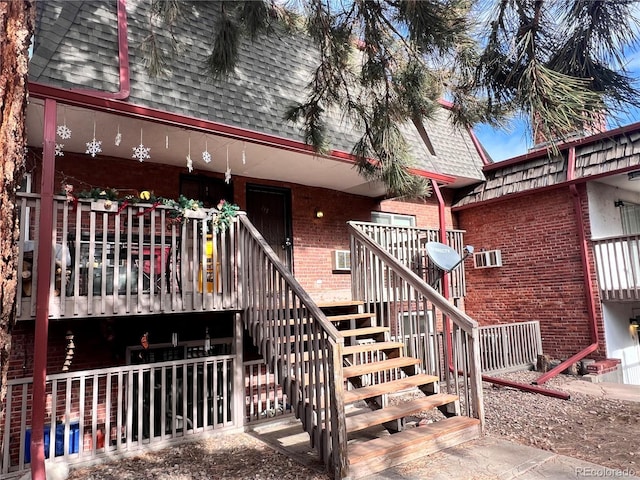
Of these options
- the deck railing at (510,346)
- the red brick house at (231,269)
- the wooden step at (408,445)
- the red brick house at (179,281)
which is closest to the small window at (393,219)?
the red brick house at (231,269)

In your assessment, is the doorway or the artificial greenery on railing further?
the doorway

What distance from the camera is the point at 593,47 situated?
3666 millimetres

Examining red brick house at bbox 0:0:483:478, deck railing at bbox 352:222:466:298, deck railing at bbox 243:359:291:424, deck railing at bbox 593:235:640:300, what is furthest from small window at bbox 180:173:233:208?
deck railing at bbox 593:235:640:300

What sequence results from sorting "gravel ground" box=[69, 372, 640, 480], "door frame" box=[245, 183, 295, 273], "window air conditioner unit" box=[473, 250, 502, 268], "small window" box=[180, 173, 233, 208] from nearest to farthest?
"gravel ground" box=[69, 372, 640, 480] < "small window" box=[180, 173, 233, 208] < "door frame" box=[245, 183, 295, 273] < "window air conditioner unit" box=[473, 250, 502, 268]

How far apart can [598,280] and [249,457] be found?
26.3 ft

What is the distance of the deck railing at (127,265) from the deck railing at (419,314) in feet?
6.91

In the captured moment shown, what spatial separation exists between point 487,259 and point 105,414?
29.8 ft

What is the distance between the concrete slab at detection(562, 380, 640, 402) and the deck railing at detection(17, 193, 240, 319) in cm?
612

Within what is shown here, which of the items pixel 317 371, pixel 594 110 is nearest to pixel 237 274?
pixel 317 371

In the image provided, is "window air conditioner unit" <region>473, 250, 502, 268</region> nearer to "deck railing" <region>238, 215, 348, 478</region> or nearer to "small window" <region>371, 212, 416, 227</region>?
"small window" <region>371, 212, 416, 227</region>

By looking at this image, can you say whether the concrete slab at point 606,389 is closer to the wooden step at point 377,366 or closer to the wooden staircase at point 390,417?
the wooden staircase at point 390,417

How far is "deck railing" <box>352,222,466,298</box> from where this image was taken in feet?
26.2

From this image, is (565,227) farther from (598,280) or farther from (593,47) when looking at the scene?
(593,47)

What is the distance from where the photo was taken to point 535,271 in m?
10.3
